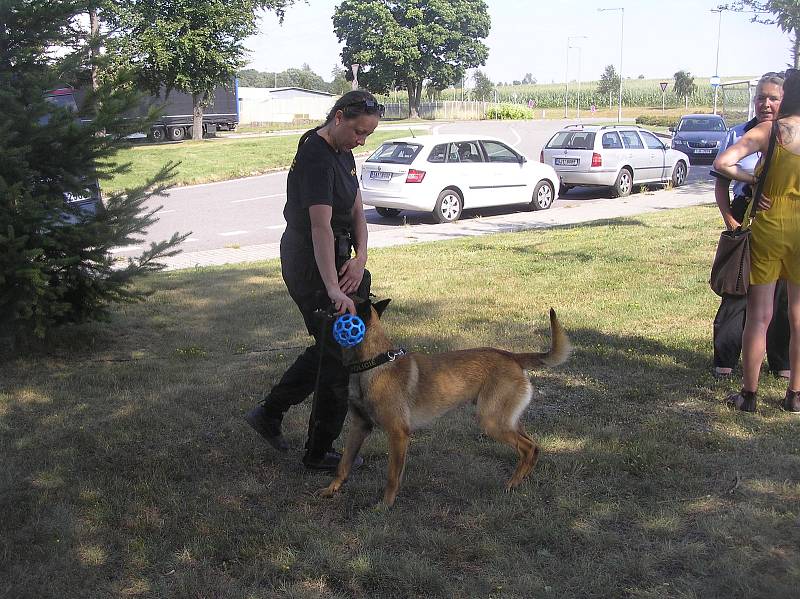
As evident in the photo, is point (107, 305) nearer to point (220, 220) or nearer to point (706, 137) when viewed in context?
point (220, 220)

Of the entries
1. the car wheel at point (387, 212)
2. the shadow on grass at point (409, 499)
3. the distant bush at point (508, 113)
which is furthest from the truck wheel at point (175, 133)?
the shadow on grass at point (409, 499)

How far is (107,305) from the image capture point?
6227mm

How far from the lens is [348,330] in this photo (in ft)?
11.1

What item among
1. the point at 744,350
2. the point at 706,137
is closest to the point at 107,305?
the point at 744,350

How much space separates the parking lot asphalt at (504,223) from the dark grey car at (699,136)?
7.07 metres

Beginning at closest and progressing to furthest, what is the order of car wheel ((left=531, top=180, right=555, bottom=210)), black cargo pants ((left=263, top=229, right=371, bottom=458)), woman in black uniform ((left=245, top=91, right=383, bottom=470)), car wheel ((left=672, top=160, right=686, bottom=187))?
woman in black uniform ((left=245, top=91, right=383, bottom=470)), black cargo pants ((left=263, top=229, right=371, bottom=458)), car wheel ((left=531, top=180, right=555, bottom=210)), car wheel ((left=672, top=160, right=686, bottom=187))

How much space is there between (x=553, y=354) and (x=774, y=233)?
1.68m

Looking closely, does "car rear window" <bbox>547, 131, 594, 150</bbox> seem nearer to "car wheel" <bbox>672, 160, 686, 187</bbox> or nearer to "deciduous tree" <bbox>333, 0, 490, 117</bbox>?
"car wheel" <bbox>672, 160, 686, 187</bbox>

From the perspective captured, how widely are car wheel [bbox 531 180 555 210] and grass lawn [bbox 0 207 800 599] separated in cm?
922

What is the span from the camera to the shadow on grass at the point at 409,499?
3.08 m

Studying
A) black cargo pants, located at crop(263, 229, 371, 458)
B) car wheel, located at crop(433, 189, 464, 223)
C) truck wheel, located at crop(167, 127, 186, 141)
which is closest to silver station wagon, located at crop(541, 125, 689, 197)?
car wheel, located at crop(433, 189, 464, 223)

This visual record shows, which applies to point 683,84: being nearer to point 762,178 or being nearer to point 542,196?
point 542,196

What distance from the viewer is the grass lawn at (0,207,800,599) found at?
309 centimetres

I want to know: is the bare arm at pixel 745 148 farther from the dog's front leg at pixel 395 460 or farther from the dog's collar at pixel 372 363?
the dog's front leg at pixel 395 460
